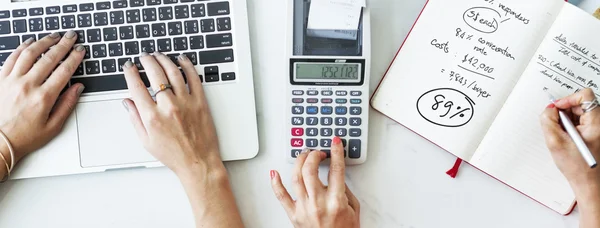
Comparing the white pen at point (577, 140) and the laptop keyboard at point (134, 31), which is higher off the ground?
the laptop keyboard at point (134, 31)

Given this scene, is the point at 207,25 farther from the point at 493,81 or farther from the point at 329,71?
the point at 493,81

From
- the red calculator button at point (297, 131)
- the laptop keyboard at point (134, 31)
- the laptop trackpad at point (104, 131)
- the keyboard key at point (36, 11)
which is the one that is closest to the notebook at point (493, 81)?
the red calculator button at point (297, 131)

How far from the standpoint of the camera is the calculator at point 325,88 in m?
0.64

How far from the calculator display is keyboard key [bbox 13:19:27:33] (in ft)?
1.10

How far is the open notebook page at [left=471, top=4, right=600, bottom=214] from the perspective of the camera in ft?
2.06

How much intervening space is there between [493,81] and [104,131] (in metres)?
0.47

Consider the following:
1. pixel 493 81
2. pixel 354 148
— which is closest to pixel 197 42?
pixel 354 148

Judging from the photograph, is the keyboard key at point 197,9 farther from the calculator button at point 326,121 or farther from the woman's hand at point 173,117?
the calculator button at point 326,121

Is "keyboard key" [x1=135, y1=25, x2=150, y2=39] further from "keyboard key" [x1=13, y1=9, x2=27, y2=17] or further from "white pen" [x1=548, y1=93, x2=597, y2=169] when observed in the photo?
"white pen" [x1=548, y1=93, x2=597, y2=169]

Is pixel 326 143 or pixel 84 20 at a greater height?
pixel 84 20

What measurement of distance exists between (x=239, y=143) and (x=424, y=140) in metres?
0.23

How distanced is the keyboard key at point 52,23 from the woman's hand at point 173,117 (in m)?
0.10

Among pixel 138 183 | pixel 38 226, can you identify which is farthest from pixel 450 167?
pixel 38 226

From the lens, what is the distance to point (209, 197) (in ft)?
2.10
